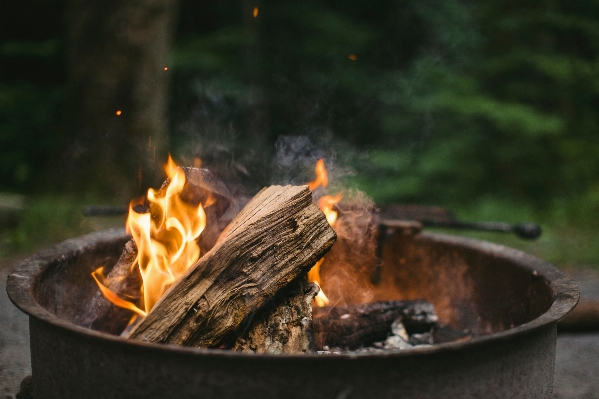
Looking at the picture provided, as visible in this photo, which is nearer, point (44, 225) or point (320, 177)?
point (320, 177)

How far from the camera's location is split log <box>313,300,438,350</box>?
219 centimetres

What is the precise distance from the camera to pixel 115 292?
84.6 inches

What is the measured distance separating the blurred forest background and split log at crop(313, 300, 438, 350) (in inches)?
109

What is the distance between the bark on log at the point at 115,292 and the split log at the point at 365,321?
0.72 metres

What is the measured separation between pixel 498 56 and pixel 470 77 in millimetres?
403

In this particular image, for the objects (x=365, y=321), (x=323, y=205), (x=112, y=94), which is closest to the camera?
(x=365, y=321)

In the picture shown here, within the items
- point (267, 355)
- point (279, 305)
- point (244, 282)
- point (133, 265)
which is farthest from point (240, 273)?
point (133, 265)

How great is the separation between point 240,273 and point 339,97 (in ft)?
19.9

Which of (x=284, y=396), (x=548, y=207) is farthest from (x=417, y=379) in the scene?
(x=548, y=207)

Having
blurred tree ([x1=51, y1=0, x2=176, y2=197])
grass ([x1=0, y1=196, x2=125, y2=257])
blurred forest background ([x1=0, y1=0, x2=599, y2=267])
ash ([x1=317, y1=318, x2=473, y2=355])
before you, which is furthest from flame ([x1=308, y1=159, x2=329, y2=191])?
blurred tree ([x1=51, y1=0, x2=176, y2=197])

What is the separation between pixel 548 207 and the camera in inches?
253

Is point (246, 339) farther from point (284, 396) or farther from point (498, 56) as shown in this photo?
point (498, 56)

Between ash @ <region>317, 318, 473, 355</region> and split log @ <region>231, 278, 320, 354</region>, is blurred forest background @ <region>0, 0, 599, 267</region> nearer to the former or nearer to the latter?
ash @ <region>317, 318, 473, 355</region>

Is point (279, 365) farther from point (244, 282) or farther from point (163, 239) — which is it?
point (163, 239)
